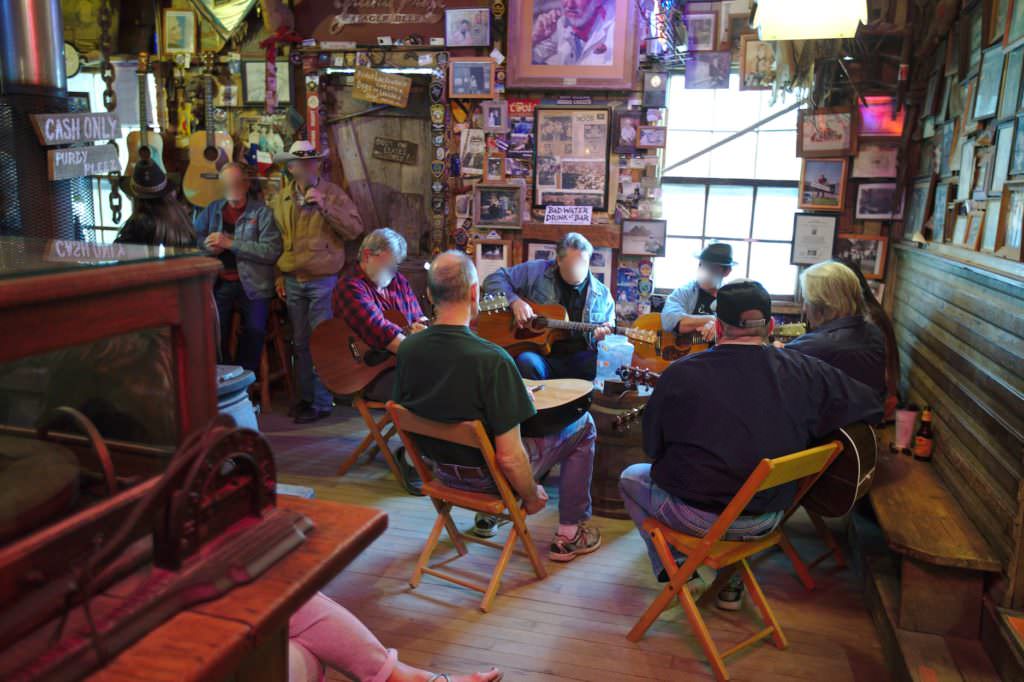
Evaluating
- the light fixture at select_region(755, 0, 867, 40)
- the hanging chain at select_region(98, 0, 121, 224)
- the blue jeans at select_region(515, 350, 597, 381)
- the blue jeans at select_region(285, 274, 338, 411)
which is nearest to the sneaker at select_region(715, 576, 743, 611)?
the blue jeans at select_region(515, 350, 597, 381)

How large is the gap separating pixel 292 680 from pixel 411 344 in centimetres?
140

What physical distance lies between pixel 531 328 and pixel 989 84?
2507 millimetres

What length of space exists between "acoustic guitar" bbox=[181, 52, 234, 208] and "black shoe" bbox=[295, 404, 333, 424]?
1732mm

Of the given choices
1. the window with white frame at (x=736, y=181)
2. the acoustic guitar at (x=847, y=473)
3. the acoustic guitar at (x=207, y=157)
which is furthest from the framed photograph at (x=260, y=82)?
the acoustic guitar at (x=847, y=473)

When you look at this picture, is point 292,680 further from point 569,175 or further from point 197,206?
point 197,206

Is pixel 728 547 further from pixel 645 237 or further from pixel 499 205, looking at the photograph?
pixel 499 205

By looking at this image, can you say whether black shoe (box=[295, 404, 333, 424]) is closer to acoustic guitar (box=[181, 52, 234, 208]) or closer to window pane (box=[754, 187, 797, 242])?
acoustic guitar (box=[181, 52, 234, 208])

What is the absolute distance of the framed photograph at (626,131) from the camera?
520 centimetres

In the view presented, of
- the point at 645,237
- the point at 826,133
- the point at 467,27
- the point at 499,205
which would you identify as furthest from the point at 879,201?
the point at 467,27

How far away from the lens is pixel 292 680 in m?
1.84

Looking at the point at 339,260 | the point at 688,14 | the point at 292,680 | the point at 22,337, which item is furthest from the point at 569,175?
the point at 22,337

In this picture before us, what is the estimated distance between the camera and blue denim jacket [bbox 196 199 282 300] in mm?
5438

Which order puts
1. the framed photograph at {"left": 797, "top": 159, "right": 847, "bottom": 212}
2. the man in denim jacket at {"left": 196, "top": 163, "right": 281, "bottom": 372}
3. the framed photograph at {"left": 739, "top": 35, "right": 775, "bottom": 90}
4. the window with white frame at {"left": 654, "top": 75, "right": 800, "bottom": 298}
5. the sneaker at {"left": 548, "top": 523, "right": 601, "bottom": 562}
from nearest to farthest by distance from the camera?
the sneaker at {"left": 548, "top": 523, "right": 601, "bottom": 562}, the framed photograph at {"left": 739, "top": 35, "right": 775, "bottom": 90}, the framed photograph at {"left": 797, "top": 159, "right": 847, "bottom": 212}, the window with white frame at {"left": 654, "top": 75, "right": 800, "bottom": 298}, the man in denim jacket at {"left": 196, "top": 163, "right": 281, "bottom": 372}

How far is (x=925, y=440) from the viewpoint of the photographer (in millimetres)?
3428
